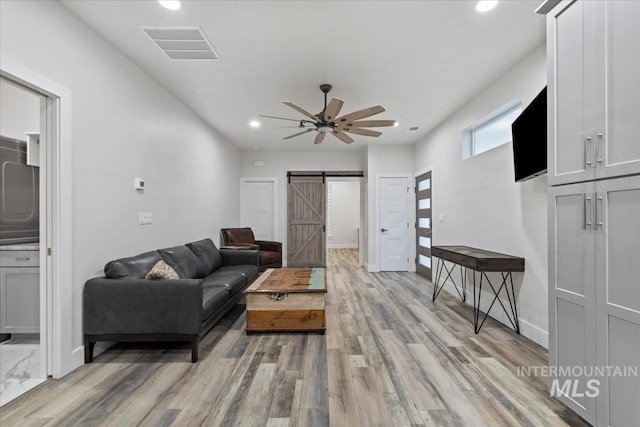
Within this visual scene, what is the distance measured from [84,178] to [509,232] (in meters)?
3.98

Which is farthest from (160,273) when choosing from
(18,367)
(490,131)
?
(490,131)

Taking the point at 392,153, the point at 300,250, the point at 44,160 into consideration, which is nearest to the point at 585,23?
the point at 44,160

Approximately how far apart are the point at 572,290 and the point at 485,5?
6.64 ft

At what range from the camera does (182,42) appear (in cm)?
266

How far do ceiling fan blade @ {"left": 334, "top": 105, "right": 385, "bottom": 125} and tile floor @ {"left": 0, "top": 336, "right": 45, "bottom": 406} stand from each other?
3.38 m

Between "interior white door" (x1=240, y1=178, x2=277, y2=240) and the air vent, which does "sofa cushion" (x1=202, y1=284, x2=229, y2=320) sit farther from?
"interior white door" (x1=240, y1=178, x2=277, y2=240)

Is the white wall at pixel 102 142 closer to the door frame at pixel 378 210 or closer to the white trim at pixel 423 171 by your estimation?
the door frame at pixel 378 210

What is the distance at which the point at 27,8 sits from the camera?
6.46 ft

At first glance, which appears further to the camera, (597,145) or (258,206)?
(258,206)

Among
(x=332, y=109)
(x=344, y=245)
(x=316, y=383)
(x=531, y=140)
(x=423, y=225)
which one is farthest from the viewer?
(x=344, y=245)

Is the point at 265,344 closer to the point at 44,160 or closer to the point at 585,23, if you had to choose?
the point at 44,160

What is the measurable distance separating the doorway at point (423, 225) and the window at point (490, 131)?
135 centimetres

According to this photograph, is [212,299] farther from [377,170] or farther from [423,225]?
[377,170]

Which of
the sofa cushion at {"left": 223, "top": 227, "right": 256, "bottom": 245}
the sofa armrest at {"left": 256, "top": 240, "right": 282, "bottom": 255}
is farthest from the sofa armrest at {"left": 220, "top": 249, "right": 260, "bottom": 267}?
the sofa armrest at {"left": 256, "top": 240, "right": 282, "bottom": 255}
